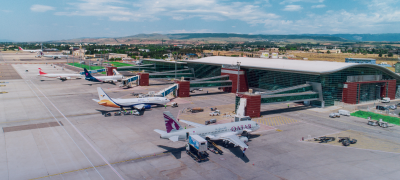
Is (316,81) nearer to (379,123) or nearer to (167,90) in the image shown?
(379,123)

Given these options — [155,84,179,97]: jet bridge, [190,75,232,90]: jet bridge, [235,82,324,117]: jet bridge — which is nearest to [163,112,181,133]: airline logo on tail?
[235,82,324,117]: jet bridge

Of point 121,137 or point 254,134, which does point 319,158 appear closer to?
point 254,134

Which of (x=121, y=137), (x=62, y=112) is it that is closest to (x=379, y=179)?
(x=121, y=137)

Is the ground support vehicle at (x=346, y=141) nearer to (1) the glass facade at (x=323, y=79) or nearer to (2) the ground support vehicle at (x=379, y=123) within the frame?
(2) the ground support vehicle at (x=379, y=123)

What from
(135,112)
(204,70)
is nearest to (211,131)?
(135,112)

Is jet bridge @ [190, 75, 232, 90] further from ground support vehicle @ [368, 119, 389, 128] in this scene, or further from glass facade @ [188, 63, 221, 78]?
ground support vehicle @ [368, 119, 389, 128]

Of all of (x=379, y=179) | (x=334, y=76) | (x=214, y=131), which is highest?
(x=334, y=76)
